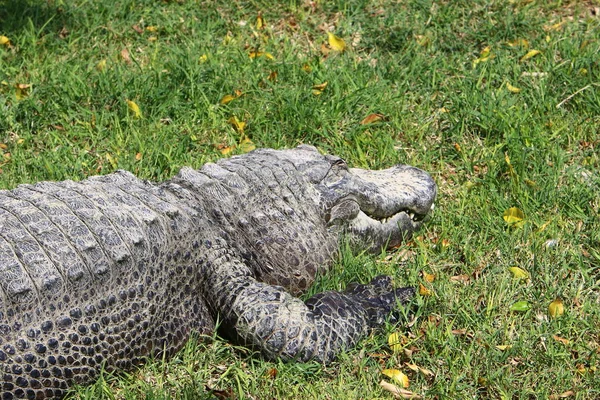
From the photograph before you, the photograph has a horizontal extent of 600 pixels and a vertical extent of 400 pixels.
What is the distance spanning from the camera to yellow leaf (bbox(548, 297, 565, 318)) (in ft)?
14.0

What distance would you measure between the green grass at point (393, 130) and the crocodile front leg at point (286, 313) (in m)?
0.09

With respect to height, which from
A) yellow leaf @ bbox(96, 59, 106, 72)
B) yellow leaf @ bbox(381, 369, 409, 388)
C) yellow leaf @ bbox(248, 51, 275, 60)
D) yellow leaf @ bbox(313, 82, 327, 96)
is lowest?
yellow leaf @ bbox(381, 369, 409, 388)

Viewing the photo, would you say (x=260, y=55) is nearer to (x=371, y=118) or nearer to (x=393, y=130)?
(x=371, y=118)

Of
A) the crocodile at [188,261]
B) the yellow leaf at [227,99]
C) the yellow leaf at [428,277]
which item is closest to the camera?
Result: the crocodile at [188,261]

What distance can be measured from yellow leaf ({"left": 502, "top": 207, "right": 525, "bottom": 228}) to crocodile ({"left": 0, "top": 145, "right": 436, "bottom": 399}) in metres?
0.45

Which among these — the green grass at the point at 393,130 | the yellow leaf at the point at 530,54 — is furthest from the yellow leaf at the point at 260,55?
the yellow leaf at the point at 530,54

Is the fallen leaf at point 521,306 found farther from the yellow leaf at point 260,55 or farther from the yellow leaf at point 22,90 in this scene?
the yellow leaf at point 22,90

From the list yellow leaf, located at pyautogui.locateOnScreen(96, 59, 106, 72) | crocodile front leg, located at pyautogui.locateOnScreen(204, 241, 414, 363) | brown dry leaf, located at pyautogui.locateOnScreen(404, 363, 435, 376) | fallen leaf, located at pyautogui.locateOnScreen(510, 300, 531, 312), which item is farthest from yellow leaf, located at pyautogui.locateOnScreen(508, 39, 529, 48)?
brown dry leaf, located at pyautogui.locateOnScreen(404, 363, 435, 376)

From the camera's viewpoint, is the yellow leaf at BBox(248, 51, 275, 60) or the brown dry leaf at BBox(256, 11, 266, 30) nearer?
the yellow leaf at BBox(248, 51, 275, 60)

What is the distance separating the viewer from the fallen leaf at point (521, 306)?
4324mm

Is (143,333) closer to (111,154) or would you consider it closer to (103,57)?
(111,154)

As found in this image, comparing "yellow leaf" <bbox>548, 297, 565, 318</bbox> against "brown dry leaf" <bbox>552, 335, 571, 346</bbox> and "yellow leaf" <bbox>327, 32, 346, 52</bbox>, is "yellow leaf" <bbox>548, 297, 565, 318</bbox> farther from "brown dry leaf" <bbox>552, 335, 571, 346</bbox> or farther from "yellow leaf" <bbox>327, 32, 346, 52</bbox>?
"yellow leaf" <bbox>327, 32, 346, 52</bbox>

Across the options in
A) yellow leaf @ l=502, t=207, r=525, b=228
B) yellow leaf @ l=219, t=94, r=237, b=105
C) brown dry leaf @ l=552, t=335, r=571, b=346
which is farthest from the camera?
yellow leaf @ l=219, t=94, r=237, b=105

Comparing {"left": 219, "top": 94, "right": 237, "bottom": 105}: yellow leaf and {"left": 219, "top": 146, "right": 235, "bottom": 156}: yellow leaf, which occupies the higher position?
{"left": 219, "top": 94, "right": 237, "bottom": 105}: yellow leaf
